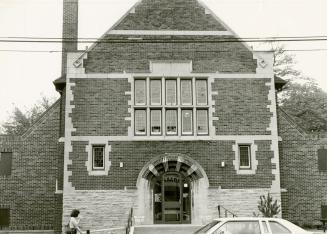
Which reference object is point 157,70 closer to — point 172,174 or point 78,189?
point 172,174

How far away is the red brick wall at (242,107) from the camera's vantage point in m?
20.6

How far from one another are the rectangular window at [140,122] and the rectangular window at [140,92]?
418mm

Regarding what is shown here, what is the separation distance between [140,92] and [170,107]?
4.93 feet

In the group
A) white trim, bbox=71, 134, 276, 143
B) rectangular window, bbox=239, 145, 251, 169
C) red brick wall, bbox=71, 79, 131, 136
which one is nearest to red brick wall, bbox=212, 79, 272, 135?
white trim, bbox=71, 134, 276, 143

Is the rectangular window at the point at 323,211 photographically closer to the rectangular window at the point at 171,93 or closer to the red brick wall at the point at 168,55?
the red brick wall at the point at 168,55

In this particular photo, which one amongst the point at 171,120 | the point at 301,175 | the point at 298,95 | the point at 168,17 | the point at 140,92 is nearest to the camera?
the point at 171,120

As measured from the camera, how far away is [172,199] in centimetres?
2020

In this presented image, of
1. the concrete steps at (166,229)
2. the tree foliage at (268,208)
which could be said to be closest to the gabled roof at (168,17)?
the tree foliage at (268,208)

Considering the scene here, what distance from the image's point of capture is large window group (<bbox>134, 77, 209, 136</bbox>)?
2045 cm

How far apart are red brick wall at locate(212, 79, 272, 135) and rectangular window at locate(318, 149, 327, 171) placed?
5.04 m

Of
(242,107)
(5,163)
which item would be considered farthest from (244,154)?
(5,163)

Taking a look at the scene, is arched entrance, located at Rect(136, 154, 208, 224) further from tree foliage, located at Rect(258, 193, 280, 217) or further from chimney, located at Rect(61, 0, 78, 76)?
chimney, located at Rect(61, 0, 78, 76)

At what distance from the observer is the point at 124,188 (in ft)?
65.1

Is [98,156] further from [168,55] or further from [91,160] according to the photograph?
[168,55]
